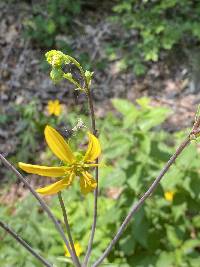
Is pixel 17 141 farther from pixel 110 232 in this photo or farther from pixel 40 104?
pixel 110 232

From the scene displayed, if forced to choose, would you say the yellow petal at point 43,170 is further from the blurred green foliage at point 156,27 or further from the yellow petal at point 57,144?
the blurred green foliage at point 156,27

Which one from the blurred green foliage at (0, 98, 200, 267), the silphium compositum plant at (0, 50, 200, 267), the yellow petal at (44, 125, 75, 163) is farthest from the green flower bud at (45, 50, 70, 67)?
the blurred green foliage at (0, 98, 200, 267)

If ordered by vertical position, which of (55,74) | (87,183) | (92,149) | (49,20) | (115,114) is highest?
(55,74)

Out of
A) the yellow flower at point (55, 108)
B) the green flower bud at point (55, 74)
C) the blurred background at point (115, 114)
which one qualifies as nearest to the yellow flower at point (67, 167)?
the green flower bud at point (55, 74)

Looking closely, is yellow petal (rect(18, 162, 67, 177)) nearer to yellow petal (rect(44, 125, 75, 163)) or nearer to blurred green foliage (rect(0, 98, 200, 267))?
yellow petal (rect(44, 125, 75, 163))

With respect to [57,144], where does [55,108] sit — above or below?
below

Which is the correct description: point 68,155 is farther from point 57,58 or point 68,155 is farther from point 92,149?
point 57,58

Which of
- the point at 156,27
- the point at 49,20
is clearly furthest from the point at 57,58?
the point at 49,20
